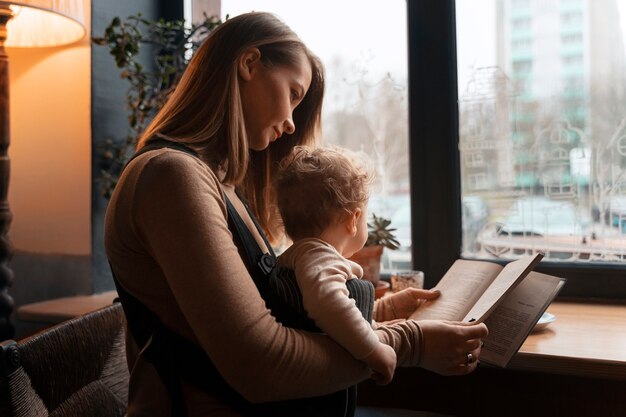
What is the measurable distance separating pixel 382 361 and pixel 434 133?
1.07 m

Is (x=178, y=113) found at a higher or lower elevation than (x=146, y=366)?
higher

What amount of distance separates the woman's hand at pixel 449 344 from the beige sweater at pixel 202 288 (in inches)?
5.2

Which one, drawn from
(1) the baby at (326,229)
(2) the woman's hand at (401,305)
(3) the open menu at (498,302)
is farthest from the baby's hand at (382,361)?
(2) the woman's hand at (401,305)

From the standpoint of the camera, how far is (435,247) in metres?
1.88

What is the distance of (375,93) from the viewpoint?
6.35 ft

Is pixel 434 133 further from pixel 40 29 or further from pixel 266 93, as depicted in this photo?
pixel 40 29

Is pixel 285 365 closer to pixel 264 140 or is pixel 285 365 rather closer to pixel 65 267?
pixel 264 140

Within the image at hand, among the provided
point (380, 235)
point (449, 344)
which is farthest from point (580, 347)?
point (380, 235)

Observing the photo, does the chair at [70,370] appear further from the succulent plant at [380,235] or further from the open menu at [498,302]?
the succulent plant at [380,235]

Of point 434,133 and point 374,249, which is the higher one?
point 434,133

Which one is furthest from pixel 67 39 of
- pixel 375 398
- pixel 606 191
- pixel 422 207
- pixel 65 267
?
pixel 606 191

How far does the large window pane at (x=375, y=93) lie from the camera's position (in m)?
1.93

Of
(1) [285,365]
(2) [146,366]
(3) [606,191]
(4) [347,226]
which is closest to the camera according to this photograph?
(1) [285,365]

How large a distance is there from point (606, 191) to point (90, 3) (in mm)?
1629
